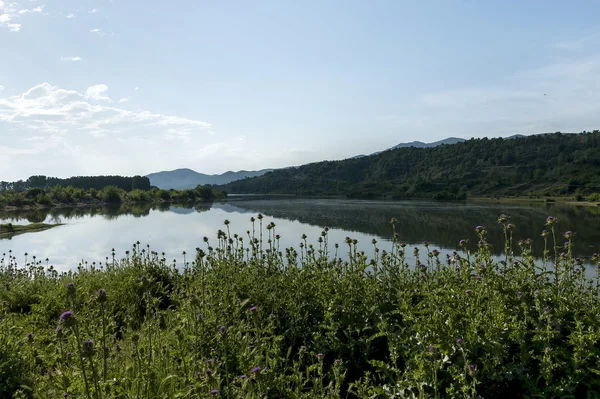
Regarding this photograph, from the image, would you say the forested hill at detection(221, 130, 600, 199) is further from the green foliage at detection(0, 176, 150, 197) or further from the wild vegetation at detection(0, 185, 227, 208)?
the green foliage at detection(0, 176, 150, 197)

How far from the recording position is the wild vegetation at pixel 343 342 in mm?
2924

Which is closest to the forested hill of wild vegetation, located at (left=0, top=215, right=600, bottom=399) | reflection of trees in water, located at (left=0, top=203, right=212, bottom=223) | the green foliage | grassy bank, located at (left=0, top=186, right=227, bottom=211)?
grassy bank, located at (left=0, top=186, right=227, bottom=211)

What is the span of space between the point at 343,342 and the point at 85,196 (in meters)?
109

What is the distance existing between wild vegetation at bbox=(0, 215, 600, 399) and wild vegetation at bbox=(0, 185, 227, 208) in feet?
281

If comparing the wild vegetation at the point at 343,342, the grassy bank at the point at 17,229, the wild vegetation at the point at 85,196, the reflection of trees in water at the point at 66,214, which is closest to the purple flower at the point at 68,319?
the wild vegetation at the point at 343,342

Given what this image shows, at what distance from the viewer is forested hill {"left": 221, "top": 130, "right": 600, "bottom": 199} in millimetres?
75250

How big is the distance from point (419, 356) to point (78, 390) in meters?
2.73

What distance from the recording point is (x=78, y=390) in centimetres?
317

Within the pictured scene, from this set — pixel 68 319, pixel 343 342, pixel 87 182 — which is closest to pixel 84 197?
pixel 87 182

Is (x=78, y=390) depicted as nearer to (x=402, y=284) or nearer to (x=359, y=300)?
(x=359, y=300)

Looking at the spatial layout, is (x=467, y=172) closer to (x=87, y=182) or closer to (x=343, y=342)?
(x=343, y=342)

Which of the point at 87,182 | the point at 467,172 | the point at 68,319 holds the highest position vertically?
the point at 87,182

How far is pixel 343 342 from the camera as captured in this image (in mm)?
4113

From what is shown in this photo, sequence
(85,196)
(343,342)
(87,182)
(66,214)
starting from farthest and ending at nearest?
(87,182)
(85,196)
(66,214)
(343,342)
